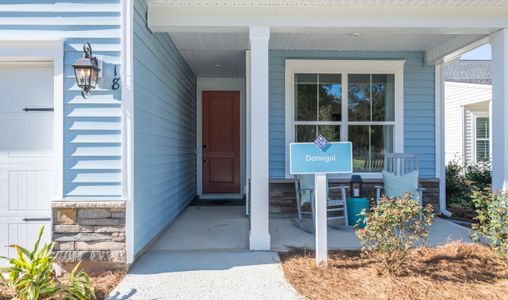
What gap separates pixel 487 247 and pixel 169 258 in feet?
10.4

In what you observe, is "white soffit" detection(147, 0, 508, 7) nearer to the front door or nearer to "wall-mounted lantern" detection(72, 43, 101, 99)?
"wall-mounted lantern" detection(72, 43, 101, 99)

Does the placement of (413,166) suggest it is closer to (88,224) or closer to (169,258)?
(169,258)

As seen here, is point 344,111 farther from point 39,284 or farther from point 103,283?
point 39,284

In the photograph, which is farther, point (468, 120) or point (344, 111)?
point (468, 120)

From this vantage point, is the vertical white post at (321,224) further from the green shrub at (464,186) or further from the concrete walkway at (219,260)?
Answer: the green shrub at (464,186)

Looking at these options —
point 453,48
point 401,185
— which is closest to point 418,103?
A: point 453,48

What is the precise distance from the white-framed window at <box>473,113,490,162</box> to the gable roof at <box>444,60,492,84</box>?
205 cm

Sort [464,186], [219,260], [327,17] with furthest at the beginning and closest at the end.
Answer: [464,186] < [327,17] < [219,260]

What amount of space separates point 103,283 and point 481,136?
951 centimetres

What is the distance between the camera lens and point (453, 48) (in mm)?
4625

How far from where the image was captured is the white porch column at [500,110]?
11.9ft

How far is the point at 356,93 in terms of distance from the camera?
5.31m

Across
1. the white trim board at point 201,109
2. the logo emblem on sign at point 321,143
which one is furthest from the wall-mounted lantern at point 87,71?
the white trim board at point 201,109

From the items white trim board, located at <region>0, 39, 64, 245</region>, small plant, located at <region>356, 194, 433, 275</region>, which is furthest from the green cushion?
white trim board, located at <region>0, 39, 64, 245</region>
